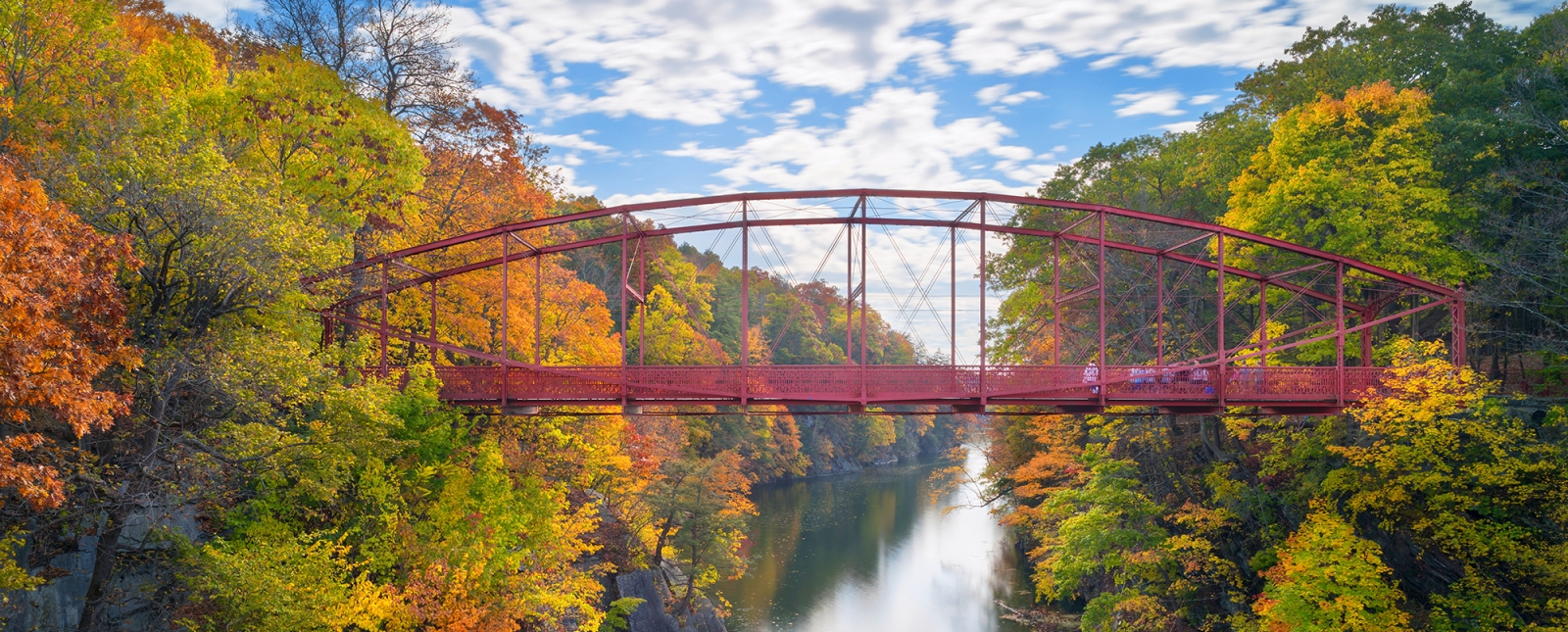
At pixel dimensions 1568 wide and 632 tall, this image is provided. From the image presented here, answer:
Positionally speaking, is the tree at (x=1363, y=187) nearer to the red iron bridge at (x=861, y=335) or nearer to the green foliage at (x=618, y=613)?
the red iron bridge at (x=861, y=335)

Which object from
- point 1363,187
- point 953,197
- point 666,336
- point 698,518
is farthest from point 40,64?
point 1363,187

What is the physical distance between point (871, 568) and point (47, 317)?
3190 centimetres

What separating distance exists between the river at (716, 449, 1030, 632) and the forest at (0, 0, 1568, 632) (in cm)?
340

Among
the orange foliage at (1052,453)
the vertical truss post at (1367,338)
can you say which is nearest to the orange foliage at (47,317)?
the orange foliage at (1052,453)

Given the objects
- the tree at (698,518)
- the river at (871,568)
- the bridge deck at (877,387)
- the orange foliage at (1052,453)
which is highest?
the bridge deck at (877,387)

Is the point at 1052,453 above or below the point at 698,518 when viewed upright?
above

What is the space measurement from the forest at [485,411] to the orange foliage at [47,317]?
0.06 m

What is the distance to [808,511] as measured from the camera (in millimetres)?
50281

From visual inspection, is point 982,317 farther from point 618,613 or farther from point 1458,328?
point 618,613

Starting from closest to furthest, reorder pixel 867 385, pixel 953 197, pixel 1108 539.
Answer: pixel 867 385 → pixel 953 197 → pixel 1108 539

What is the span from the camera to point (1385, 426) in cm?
1895

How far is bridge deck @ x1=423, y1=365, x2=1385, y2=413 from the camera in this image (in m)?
19.7

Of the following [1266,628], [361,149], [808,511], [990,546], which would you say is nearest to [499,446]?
[361,149]

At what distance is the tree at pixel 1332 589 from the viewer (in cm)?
1750
